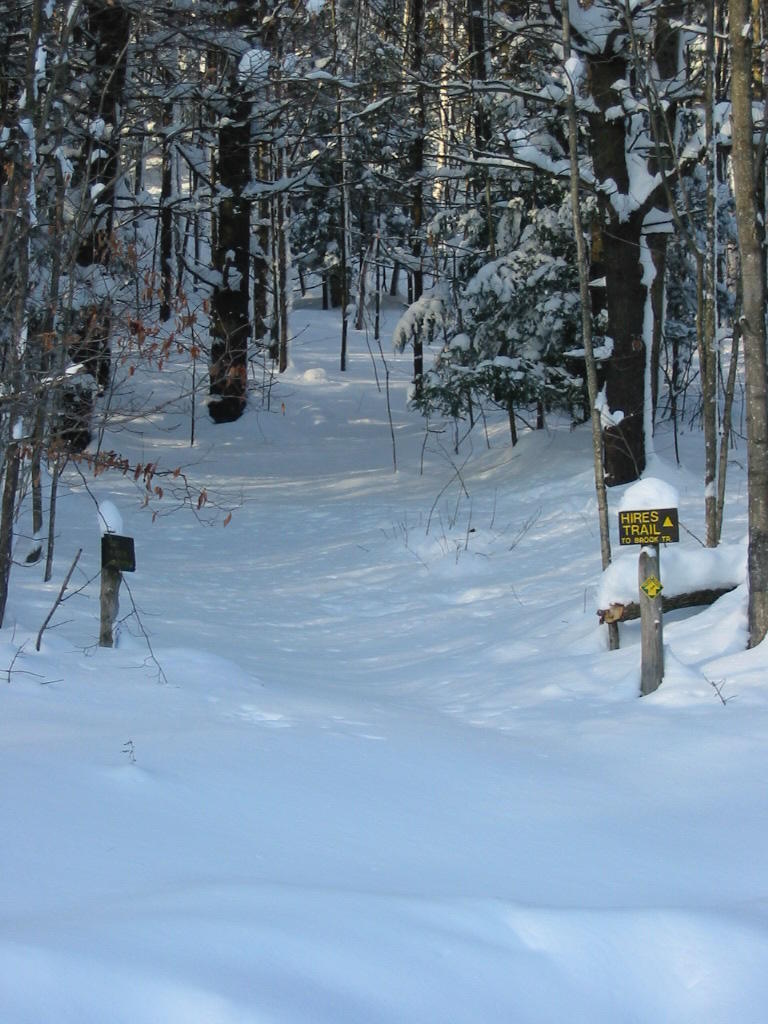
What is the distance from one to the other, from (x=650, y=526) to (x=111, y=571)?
11.5 feet

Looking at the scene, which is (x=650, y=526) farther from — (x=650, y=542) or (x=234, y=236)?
(x=234, y=236)

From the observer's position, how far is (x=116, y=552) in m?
6.95

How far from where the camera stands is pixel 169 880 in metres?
3.32

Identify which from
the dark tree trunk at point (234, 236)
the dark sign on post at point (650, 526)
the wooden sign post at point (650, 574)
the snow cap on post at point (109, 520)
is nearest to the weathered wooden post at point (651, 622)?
the wooden sign post at point (650, 574)

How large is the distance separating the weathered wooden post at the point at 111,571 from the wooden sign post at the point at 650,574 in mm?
3205

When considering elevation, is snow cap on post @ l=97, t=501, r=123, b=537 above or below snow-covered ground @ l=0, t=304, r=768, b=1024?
above

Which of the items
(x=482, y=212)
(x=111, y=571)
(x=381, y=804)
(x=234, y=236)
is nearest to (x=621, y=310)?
(x=482, y=212)

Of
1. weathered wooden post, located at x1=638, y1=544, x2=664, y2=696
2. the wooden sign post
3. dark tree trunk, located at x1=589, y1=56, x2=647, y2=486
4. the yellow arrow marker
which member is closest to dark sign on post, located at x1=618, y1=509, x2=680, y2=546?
the wooden sign post

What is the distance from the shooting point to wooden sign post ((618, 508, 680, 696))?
6.15 m

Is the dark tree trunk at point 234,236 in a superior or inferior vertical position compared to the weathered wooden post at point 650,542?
superior

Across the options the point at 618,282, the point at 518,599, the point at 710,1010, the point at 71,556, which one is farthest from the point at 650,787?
the point at 618,282

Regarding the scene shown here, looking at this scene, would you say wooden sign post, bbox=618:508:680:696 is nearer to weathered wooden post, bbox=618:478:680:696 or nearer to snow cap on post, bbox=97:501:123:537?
weathered wooden post, bbox=618:478:680:696

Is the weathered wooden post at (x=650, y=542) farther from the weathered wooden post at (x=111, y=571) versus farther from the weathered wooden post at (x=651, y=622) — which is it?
the weathered wooden post at (x=111, y=571)

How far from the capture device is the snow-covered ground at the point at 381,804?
2.77 m
